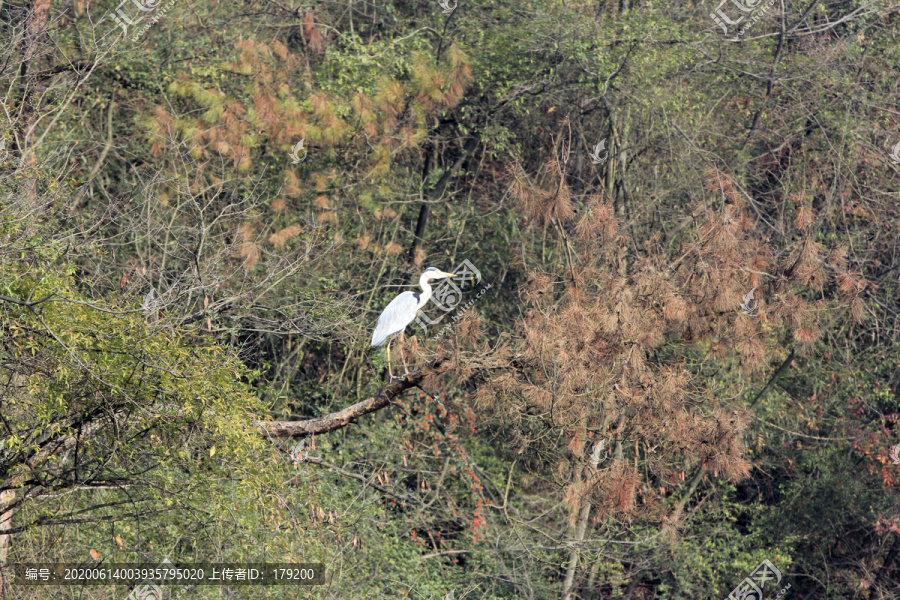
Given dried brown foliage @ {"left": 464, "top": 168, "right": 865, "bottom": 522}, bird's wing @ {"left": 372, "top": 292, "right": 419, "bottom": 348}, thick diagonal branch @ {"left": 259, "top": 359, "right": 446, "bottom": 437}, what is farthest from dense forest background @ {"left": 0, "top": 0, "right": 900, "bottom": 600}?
thick diagonal branch @ {"left": 259, "top": 359, "right": 446, "bottom": 437}

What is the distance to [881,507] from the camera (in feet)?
37.1

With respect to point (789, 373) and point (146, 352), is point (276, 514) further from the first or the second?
point (789, 373)

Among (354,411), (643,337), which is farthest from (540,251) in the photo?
(354,411)

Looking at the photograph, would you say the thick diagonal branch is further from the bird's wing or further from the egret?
the bird's wing

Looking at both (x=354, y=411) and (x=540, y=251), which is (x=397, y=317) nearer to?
(x=354, y=411)

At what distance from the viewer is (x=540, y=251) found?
39.2 ft

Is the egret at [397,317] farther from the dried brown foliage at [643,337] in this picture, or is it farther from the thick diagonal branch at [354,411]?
the thick diagonal branch at [354,411]

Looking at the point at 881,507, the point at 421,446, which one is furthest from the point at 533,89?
the point at 881,507

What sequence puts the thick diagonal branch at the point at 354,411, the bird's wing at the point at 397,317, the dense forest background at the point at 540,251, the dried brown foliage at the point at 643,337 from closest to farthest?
1. the thick diagonal branch at the point at 354,411
2. the bird's wing at the point at 397,317
3. the dried brown foliage at the point at 643,337
4. the dense forest background at the point at 540,251

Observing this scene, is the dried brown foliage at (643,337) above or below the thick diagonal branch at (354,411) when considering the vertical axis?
below

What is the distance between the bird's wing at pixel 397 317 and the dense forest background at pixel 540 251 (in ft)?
0.82

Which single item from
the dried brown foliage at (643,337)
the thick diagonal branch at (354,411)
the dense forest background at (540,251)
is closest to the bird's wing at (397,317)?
the dense forest background at (540,251)

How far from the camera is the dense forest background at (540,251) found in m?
8.87

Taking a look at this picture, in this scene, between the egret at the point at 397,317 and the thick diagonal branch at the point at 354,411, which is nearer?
the thick diagonal branch at the point at 354,411
